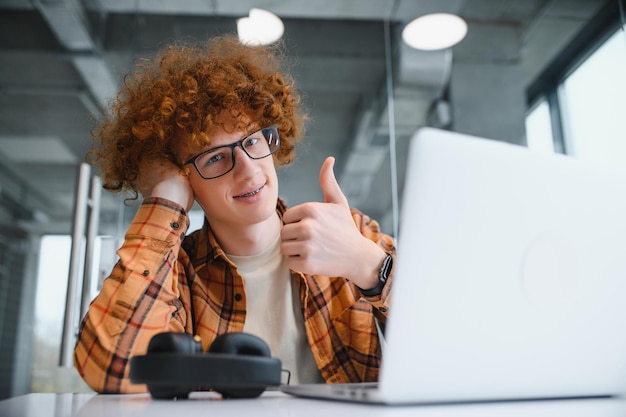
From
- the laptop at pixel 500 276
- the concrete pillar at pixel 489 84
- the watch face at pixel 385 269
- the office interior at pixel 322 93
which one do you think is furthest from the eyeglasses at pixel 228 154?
the concrete pillar at pixel 489 84

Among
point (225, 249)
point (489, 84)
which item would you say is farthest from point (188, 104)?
point (489, 84)

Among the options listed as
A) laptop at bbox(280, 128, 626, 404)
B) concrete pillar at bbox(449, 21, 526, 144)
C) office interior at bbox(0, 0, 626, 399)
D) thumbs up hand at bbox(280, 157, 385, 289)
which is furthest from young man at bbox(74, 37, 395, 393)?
concrete pillar at bbox(449, 21, 526, 144)

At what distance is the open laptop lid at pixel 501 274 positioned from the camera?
1.54 ft

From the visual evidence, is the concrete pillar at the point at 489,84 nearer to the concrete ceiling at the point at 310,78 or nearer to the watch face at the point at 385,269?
the concrete ceiling at the point at 310,78

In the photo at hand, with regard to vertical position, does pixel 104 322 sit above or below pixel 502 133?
below

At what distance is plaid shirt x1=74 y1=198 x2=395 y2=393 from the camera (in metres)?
0.95

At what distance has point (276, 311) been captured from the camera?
1219 mm

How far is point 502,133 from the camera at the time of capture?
9.05 ft

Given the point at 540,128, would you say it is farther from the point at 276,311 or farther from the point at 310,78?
the point at 276,311

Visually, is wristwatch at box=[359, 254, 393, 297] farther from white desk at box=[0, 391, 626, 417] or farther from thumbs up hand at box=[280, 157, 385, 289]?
white desk at box=[0, 391, 626, 417]

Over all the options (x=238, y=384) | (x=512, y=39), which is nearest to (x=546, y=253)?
(x=238, y=384)

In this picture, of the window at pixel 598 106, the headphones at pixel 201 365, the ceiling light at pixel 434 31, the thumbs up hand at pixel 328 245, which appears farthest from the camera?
the ceiling light at pixel 434 31

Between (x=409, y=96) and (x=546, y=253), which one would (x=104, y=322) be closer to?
(x=546, y=253)

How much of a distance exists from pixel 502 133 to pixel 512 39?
545 millimetres
